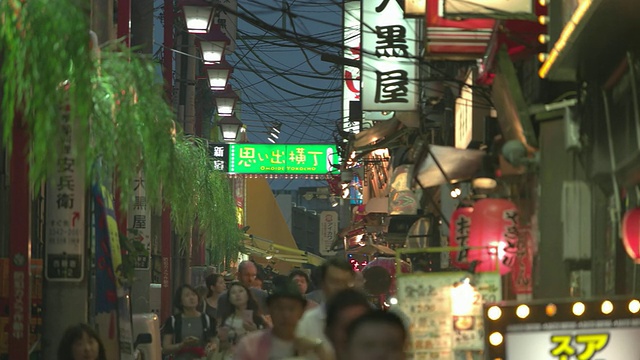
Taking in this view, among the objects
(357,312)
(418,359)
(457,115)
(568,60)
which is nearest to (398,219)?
(457,115)

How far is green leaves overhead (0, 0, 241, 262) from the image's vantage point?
8898 millimetres

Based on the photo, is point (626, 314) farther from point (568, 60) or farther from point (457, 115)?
point (457, 115)

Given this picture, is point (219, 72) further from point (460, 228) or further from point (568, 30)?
point (568, 30)

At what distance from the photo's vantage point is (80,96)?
363 inches

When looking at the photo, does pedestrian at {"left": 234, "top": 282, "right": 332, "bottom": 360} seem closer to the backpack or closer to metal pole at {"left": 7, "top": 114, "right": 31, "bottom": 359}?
metal pole at {"left": 7, "top": 114, "right": 31, "bottom": 359}

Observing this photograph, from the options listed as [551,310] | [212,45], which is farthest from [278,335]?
[212,45]

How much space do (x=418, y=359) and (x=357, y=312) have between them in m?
7.64

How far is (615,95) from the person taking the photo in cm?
1212

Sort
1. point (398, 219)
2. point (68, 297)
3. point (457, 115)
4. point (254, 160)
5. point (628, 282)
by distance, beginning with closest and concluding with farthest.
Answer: point (68, 297), point (628, 282), point (457, 115), point (398, 219), point (254, 160)

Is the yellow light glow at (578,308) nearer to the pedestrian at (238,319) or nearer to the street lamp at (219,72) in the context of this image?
the pedestrian at (238,319)

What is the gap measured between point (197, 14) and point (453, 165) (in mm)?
8068

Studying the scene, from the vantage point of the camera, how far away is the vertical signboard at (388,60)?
67.8 feet

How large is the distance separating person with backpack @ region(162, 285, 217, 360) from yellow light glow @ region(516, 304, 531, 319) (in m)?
7.83

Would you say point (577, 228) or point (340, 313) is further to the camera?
point (577, 228)
